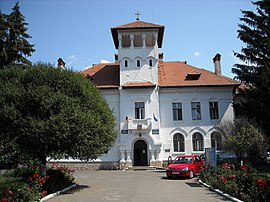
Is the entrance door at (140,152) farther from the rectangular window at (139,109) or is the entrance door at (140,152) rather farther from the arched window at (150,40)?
the arched window at (150,40)

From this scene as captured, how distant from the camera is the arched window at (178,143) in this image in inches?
1224

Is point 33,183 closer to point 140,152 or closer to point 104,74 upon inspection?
point 140,152

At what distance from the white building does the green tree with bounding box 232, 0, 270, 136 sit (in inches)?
207

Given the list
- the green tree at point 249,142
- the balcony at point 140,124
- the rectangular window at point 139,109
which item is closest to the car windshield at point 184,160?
the green tree at point 249,142

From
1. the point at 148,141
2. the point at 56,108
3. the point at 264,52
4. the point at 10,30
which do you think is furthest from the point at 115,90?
the point at 56,108

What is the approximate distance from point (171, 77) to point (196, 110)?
4.84 meters

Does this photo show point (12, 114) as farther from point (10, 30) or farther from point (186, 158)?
point (10, 30)

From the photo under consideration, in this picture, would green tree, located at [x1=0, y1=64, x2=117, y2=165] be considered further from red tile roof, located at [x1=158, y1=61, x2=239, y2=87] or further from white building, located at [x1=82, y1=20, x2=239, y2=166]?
red tile roof, located at [x1=158, y1=61, x2=239, y2=87]

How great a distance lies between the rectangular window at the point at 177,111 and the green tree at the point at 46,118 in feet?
55.1

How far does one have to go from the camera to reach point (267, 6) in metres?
25.0

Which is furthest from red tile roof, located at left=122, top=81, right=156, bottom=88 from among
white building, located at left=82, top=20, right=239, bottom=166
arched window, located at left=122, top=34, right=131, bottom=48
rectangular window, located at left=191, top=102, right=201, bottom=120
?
arched window, located at left=122, top=34, right=131, bottom=48

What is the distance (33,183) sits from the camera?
11961mm

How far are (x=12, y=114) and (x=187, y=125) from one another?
21.1 meters

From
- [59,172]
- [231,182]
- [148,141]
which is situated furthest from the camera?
[148,141]
